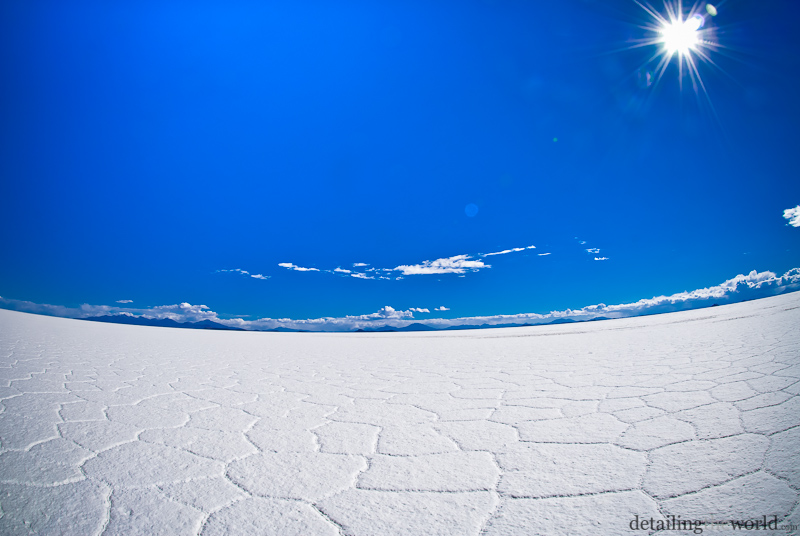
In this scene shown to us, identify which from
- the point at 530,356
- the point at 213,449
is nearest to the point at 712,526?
the point at 213,449

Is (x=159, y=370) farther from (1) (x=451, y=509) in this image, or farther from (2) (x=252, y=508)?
(1) (x=451, y=509)

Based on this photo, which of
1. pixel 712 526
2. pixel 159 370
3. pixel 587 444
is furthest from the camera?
pixel 159 370

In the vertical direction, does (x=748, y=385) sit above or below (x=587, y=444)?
above

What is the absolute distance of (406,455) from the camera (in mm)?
1073

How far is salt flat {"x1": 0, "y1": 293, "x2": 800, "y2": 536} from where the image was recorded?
2.41ft

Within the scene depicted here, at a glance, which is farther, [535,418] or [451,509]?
[535,418]

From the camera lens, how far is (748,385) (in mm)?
1630

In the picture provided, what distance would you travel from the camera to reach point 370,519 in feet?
2.40

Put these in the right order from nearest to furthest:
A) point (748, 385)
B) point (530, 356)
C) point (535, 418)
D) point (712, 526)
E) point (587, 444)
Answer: point (712, 526) → point (587, 444) → point (535, 418) → point (748, 385) → point (530, 356)

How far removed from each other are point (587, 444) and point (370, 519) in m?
0.81

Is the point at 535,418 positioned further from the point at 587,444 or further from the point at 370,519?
the point at 370,519

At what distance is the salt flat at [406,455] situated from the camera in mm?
734

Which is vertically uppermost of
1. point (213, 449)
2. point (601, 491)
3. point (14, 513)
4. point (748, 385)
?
point (748, 385)

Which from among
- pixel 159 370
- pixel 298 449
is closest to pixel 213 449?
pixel 298 449
